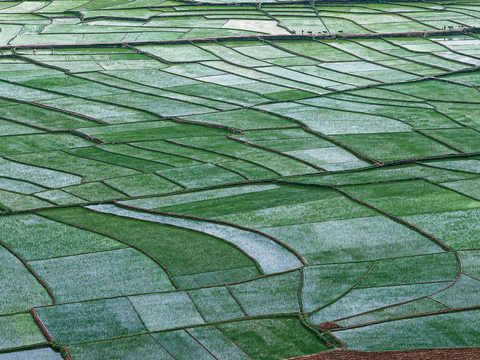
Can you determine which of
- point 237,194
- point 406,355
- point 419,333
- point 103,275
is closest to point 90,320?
point 103,275

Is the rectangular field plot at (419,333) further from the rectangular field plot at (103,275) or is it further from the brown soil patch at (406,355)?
the rectangular field plot at (103,275)

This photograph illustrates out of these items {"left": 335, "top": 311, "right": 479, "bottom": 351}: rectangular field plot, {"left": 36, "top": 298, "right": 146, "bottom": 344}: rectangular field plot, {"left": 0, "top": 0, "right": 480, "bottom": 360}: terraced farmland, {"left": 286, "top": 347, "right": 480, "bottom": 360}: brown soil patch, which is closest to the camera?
{"left": 286, "top": 347, "right": 480, "bottom": 360}: brown soil patch

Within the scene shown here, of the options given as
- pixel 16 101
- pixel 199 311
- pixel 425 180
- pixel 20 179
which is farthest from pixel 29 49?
pixel 199 311

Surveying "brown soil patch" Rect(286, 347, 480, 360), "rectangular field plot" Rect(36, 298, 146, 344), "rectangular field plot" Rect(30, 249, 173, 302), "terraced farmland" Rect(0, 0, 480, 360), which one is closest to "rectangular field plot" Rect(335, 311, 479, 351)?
"terraced farmland" Rect(0, 0, 480, 360)

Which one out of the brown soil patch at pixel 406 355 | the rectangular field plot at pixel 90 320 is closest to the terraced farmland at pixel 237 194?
the rectangular field plot at pixel 90 320

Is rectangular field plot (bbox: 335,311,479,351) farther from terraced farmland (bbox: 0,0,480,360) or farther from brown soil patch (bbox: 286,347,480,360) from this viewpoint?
brown soil patch (bbox: 286,347,480,360)

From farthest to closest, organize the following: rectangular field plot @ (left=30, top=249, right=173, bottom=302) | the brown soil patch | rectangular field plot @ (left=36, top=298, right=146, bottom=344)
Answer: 1. rectangular field plot @ (left=30, top=249, right=173, bottom=302)
2. rectangular field plot @ (left=36, top=298, right=146, bottom=344)
3. the brown soil patch

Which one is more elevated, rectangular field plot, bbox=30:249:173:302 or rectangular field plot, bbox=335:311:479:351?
rectangular field plot, bbox=30:249:173:302

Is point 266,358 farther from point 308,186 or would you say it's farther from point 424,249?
point 308,186
